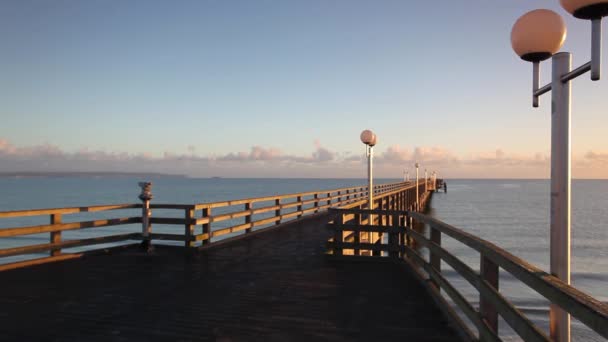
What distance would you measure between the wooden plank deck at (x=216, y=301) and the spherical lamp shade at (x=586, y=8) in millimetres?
3023

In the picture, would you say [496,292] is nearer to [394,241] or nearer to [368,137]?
[394,241]

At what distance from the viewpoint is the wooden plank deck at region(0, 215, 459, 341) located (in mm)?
4242

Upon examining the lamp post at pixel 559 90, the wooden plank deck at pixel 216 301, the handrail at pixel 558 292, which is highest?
the lamp post at pixel 559 90

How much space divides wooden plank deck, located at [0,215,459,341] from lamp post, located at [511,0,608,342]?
1493 mm

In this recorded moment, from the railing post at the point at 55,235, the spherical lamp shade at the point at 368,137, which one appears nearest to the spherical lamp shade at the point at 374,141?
the spherical lamp shade at the point at 368,137

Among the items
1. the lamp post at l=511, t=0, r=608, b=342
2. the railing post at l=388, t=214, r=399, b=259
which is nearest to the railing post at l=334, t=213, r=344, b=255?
the railing post at l=388, t=214, r=399, b=259

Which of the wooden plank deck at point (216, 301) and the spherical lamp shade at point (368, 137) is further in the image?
the spherical lamp shade at point (368, 137)

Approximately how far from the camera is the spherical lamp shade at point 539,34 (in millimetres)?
3436

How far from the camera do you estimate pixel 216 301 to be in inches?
209

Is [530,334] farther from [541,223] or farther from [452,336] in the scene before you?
[541,223]

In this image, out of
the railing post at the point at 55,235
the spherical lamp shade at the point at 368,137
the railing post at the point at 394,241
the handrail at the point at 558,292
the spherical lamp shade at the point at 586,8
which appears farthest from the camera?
the spherical lamp shade at the point at 368,137

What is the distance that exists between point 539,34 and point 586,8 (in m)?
0.62

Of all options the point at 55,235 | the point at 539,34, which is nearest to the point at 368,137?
the point at 55,235

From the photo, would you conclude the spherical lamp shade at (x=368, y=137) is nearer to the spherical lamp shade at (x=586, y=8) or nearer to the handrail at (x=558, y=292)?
the handrail at (x=558, y=292)
